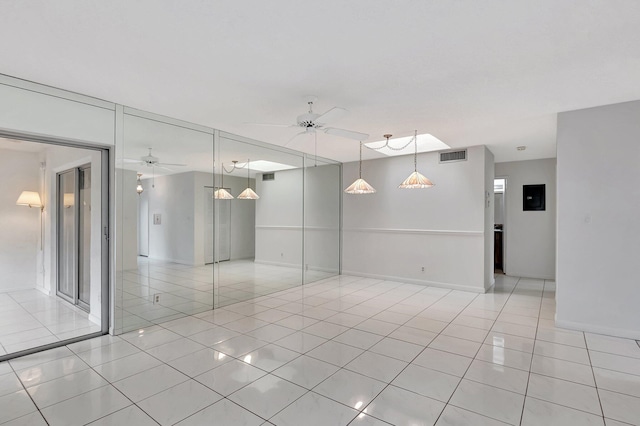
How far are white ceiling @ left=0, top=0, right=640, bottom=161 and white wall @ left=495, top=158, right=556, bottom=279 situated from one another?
11.5 ft

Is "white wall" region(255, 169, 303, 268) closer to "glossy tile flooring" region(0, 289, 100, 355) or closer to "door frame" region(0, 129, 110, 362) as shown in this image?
"door frame" region(0, 129, 110, 362)

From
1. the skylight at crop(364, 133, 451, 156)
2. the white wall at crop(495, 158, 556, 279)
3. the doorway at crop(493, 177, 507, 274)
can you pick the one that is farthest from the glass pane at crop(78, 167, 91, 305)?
the doorway at crop(493, 177, 507, 274)

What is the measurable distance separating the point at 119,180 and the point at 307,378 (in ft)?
10.2

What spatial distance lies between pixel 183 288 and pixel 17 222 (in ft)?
6.68

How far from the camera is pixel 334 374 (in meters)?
2.83

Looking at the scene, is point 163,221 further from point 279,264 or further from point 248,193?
point 279,264

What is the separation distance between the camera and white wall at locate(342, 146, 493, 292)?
5.93 meters

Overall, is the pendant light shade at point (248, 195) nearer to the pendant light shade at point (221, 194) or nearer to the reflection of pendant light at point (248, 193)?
the reflection of pendant light at point (248, 193)

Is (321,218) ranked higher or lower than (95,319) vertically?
higher

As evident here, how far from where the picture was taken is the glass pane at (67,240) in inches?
172

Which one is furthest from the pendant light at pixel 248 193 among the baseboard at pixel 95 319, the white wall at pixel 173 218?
the baseboard at pixel 95 319

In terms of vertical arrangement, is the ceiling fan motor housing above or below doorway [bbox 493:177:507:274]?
above

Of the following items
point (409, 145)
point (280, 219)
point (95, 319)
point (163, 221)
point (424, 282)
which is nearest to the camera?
point (95, 319)

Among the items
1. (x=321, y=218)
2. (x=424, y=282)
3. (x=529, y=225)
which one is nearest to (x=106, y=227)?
(x=321, y=218)
